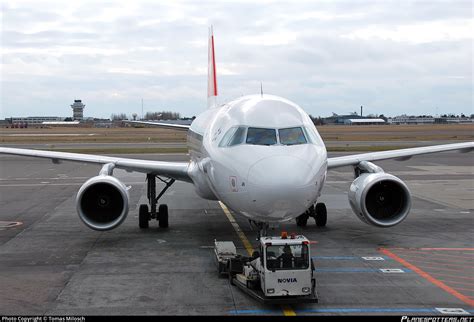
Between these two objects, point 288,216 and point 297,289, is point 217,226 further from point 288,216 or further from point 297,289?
point 297,289

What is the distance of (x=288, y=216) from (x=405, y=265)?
3746 millimetres

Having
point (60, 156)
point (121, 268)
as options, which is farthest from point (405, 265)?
point (60, 156)

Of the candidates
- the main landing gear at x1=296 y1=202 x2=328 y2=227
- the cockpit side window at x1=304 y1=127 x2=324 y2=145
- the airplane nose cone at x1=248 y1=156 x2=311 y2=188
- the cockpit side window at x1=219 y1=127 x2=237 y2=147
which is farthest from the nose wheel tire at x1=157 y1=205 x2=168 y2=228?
the airplane nose cone at x1=248 y1=156 x2=311 y2=188

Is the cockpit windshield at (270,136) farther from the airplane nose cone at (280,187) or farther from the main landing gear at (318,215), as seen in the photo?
the main landing gear at (318,215)

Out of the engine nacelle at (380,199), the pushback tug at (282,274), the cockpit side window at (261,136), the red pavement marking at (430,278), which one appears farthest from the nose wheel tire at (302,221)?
the pushback tug at (282,274)

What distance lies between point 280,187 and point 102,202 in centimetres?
732

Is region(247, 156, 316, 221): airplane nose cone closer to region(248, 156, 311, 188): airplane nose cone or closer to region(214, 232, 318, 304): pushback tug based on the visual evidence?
region(248, 156, 311, 188): airplane nose cone

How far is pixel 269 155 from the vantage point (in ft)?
43.2

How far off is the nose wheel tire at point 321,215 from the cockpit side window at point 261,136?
271 inches

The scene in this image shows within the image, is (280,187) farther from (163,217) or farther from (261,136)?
(163,217)

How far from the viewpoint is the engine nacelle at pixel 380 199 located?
681 inches

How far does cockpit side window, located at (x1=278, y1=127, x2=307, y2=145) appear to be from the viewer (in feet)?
45.5

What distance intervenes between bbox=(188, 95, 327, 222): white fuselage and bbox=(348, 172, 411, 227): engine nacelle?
322 cm

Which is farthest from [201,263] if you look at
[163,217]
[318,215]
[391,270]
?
[318,215]
